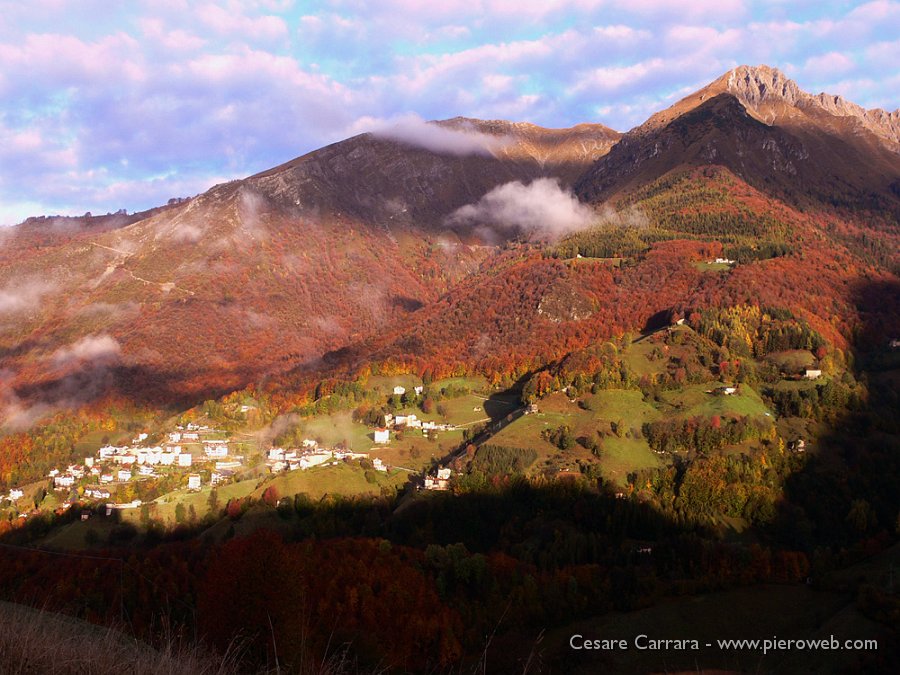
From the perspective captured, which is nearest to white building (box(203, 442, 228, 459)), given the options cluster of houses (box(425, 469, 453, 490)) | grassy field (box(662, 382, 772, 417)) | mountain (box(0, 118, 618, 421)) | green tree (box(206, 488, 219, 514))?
green tree (box(206, 488, 219, 514))

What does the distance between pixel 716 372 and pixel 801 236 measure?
62528 mm

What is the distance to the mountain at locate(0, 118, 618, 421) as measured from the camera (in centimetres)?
11725

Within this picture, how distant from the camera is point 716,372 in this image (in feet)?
236

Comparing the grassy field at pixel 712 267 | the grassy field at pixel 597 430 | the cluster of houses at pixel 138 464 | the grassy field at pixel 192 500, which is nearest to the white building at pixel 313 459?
the grassy field at pixel 192 500

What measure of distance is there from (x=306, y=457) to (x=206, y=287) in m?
86.3

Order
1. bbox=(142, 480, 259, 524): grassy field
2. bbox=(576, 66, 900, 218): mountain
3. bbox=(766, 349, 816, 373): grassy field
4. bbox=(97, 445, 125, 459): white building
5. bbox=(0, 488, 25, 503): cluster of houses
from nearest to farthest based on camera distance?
bbox=(142, 480, 259, 524): grassy field → bbox=(0, 488, 25, 503): cluster of houses → bbox=(766, 349, 816, 373): grassy field → bbox=(97, 445, 125, 459): white building → bbox=(576, 66, 900, 218): mountain

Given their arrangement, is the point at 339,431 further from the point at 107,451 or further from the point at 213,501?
the point at 107,451

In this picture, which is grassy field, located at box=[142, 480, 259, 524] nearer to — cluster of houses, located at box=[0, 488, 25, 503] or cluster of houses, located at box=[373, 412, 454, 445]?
cluster of houses, located at box=[373, 412, 454, 445]

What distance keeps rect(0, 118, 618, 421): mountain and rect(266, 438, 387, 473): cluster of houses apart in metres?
39.7

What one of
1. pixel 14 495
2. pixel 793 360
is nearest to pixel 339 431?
pixel 14 495

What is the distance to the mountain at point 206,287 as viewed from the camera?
117 meters

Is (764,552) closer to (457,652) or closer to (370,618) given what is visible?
(457,652)

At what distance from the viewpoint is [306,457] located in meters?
69.8

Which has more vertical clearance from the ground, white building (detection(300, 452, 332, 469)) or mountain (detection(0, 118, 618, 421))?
mountain (detection(0, 118, 618, 421))
